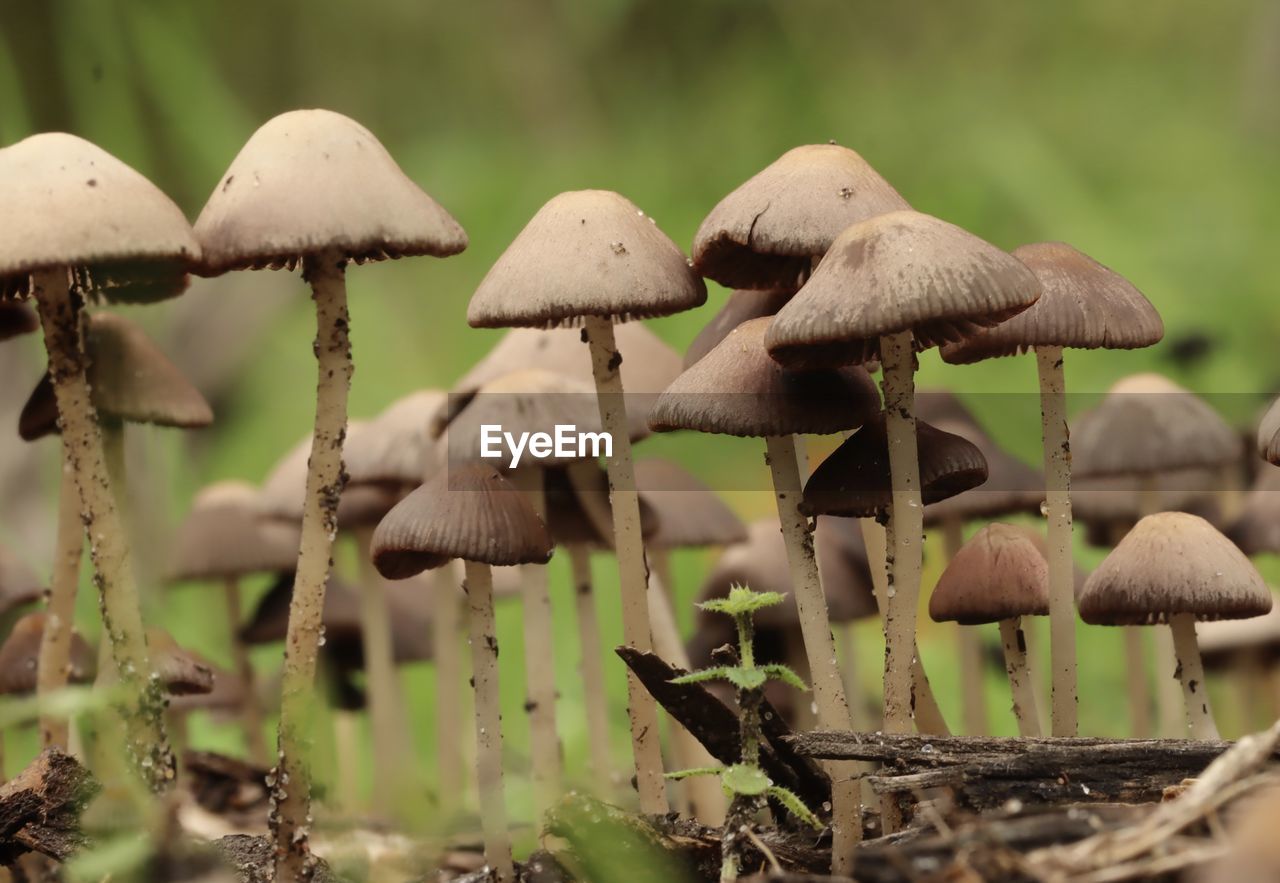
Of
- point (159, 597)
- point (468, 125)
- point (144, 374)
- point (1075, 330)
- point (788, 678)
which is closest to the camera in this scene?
point (788, 678)

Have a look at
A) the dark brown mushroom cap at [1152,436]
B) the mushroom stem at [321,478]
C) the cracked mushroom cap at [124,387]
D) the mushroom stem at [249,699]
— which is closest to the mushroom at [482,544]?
the mushroom stem at [321,478]

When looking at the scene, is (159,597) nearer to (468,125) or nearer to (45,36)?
(45,36)

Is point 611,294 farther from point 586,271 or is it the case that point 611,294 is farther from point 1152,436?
point 1152,436

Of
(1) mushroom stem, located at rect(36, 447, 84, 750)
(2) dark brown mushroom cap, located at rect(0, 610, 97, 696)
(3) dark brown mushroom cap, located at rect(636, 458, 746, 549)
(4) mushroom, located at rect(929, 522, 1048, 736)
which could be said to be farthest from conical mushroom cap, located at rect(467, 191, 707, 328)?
(2) dark brown mushroom cap, located at rect(0, 610, 97, 696)

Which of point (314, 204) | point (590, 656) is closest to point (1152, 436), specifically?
point (590, 656)

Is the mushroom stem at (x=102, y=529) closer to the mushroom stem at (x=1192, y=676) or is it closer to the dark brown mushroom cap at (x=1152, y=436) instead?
the mushroom stem at (x=1192, y=676)

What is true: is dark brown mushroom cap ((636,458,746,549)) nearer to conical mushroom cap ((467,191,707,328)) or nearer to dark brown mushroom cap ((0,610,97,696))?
conical mushroom cap ((467,191,707,328))

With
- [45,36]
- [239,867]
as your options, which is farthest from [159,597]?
[45,36]
